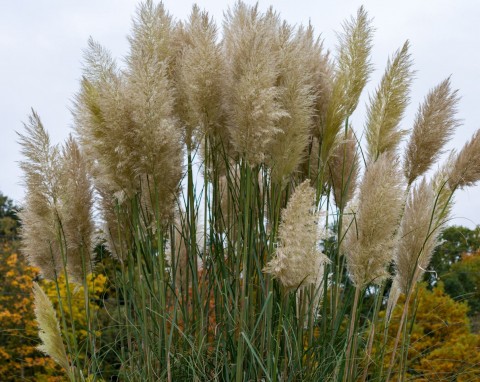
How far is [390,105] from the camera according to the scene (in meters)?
3.88

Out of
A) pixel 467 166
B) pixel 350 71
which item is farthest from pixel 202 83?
pixel 467 166

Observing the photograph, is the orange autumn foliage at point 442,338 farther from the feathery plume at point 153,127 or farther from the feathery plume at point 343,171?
the feathery plume at point 153,127

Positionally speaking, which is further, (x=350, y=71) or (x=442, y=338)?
(x=442, y=338)

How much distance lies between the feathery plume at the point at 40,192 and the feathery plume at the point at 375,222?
1531mm

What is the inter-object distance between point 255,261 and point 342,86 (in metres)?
1.01

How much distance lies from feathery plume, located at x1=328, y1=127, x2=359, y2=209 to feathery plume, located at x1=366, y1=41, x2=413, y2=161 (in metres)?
0.14

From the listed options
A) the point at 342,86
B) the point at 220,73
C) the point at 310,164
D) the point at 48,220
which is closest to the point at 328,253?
the point at 310,164

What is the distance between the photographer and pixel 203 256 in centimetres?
388

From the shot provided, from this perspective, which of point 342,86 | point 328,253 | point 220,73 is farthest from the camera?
point 328,253

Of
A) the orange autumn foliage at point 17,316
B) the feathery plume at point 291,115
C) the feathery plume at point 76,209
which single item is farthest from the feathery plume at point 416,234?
the orange autumn foliage at point 17,316

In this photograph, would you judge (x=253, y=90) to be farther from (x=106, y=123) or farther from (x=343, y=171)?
(x=343, y=171)

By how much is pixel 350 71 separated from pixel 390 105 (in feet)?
0.94

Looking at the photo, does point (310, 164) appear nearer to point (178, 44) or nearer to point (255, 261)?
point (255, 261)

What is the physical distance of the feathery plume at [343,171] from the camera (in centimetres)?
400
